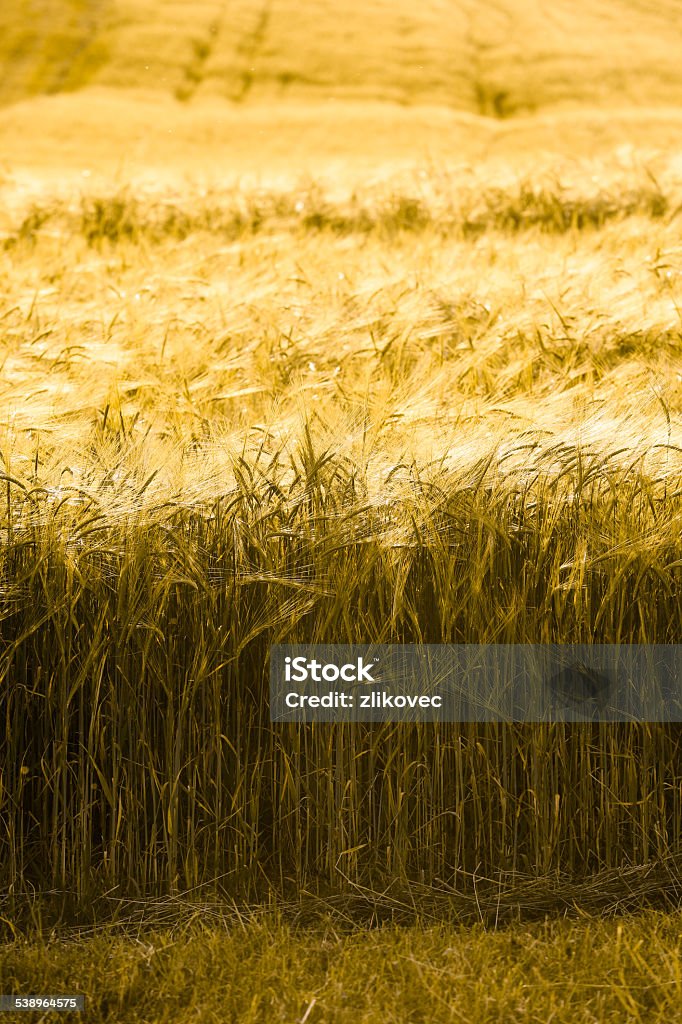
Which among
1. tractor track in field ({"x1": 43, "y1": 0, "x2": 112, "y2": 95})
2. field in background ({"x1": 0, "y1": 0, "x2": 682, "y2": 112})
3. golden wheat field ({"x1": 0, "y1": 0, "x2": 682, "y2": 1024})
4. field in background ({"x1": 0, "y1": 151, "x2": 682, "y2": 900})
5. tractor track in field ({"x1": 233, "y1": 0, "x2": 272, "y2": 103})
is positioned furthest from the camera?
tractor track in field ({"x1": 43, "y1": 0, "x2": 112, "y2": 95})

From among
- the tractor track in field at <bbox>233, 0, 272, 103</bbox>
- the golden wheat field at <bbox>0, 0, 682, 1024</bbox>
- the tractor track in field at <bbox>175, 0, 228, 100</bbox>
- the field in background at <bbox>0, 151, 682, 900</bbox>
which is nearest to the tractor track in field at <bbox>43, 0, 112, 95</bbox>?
the tractor track in field at <bbox>175, 0, 228, 100</bbox>

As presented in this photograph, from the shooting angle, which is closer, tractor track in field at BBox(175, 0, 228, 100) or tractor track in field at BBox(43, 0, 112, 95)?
tractor track in field at BBox(175, 0, 228, 100)

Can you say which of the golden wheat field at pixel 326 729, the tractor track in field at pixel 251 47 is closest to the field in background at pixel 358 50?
the tractor track in field at pixel 251 47

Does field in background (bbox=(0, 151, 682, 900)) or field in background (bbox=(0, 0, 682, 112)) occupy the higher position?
field in background (bbox=(0, 0, 682, 112))

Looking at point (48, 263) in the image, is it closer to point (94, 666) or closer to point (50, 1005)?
point (94, 666)

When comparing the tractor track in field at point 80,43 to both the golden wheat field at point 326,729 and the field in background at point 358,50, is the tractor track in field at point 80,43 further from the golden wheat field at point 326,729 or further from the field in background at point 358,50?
the golden wheat field at point 326,729

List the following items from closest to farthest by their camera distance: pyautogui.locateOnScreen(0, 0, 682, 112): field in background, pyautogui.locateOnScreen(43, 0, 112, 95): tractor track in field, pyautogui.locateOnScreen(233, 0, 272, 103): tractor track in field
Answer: pyautogui.locateOnScreen(0, 0, 682, 112): field in background
pyautogui.locateOnScreen(233, 0, 272, 103): tractor track in field
pyautogui.locateOnScreen(43, 0, 112, 95): tractor track in field

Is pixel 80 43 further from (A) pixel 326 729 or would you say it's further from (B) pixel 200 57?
(A) pixel 326 729

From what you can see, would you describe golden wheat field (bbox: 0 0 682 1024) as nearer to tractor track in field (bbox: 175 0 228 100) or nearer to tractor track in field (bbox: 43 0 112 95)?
tractor track in field (bbox: 175 0 228 100)

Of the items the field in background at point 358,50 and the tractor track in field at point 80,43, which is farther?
the tractor track in field at point 80,43

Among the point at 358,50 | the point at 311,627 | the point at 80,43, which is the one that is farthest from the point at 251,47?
the point at 311,627

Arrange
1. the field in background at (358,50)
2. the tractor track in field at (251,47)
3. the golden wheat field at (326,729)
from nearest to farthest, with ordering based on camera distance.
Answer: the golden wheat field at (326,729)
the field in background at (358,50)
the tractor track in field at (251,47)

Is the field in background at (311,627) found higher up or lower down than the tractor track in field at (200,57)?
lower down

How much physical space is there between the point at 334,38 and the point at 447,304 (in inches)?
676
